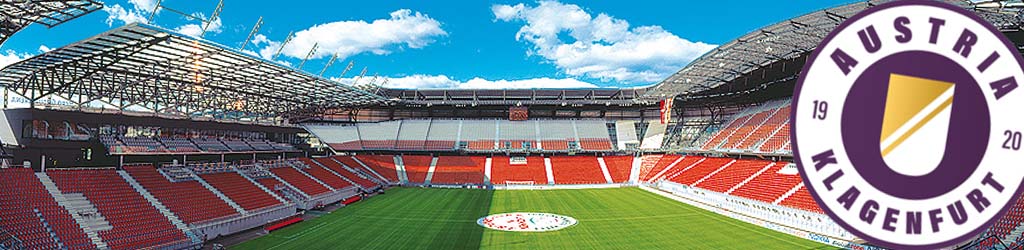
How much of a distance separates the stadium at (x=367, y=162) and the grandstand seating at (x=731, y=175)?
226 millimetres

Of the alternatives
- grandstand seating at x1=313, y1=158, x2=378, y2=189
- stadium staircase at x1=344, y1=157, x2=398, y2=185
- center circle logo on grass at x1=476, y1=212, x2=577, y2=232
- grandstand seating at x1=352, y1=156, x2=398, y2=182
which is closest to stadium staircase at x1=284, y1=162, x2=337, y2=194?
grandstand seating at x1=313, y1=158, x2=378, y2=189

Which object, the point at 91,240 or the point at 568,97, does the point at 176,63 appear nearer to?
the point at 91,240

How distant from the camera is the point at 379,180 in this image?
49719 mm

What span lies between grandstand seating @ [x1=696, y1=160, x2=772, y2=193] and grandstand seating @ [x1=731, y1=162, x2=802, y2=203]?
1.21 metres

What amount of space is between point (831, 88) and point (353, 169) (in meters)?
50.3

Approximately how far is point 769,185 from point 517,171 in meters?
25.9

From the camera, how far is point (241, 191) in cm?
3152

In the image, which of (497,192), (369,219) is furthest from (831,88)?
(497,192)

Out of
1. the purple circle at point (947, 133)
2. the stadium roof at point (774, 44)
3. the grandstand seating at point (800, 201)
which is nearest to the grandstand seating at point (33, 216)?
the purple circle at point (947, 133)

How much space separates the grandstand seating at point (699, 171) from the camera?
4278 centimetres

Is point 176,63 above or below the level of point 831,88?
above

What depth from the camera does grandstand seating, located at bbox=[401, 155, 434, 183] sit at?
52188 mm

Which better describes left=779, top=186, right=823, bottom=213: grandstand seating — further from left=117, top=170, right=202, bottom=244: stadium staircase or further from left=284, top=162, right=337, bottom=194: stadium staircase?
left=284, top=162, right=337, bottom=194: stadium staircase

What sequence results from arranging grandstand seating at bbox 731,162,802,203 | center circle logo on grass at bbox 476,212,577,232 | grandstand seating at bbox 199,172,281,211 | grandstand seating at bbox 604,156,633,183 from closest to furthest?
center circle logo on grass at bbox 476,212,577,232, grandstand seating at bbox 199,172,281,211, grandstand seating at bbox 731,162,802,203, grandstand seating at bbox 604,156,633,183
